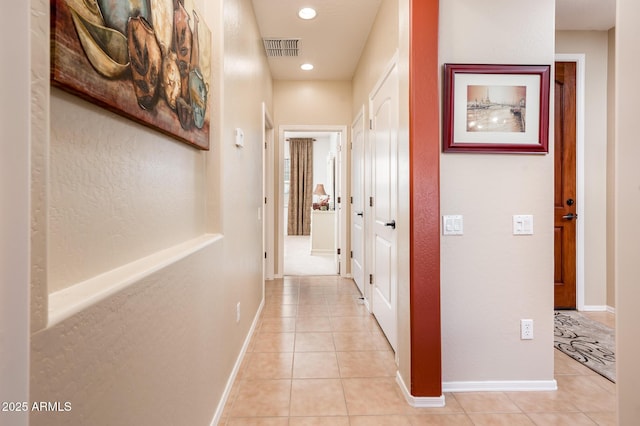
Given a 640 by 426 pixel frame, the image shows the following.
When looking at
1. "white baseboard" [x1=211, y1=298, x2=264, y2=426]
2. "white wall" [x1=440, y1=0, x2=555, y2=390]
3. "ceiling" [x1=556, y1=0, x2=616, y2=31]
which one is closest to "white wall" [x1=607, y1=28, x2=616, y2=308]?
"ceiling" [x1=556, y1=0, x2=616, y2=31]

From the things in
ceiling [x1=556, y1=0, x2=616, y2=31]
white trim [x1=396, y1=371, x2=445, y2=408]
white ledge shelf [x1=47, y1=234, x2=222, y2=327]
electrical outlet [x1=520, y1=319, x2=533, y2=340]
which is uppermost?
ceiling [x1=556, y1=0, x2=616, y2=31]

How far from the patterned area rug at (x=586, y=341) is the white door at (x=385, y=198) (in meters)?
1.29

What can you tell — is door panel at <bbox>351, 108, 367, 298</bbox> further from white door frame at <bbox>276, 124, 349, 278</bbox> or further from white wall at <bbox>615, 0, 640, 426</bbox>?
white wall at <bbox>615, 0, 640, 426</bbox>

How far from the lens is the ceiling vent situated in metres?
3.55

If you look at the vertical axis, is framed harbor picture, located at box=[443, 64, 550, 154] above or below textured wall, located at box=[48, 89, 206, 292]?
above

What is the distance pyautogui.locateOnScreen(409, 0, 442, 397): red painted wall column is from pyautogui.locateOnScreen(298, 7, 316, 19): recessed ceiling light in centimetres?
152

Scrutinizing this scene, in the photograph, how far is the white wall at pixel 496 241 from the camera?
1.93m

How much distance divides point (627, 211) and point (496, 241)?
1180mm

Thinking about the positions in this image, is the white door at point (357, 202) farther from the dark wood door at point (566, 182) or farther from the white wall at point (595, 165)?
the white wall at point (595, 165)

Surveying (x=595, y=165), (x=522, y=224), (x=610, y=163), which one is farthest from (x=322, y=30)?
(x=610, y=163)

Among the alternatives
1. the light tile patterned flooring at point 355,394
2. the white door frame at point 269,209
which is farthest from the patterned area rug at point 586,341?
the white door frame at point 269,209

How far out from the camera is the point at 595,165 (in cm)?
329

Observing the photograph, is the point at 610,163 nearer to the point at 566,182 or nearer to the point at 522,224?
the point at 566,182

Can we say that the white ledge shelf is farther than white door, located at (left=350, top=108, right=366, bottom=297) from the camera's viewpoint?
No
